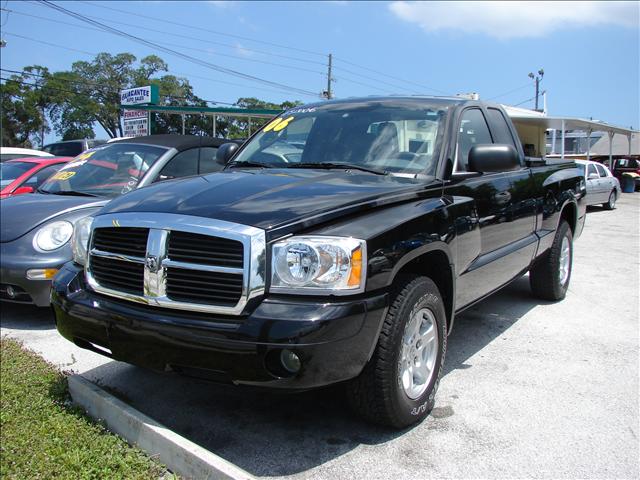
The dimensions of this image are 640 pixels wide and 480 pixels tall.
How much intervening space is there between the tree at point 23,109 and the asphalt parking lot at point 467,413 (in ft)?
179

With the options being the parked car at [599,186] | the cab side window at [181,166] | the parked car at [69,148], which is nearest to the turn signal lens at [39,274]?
the cab side window at [181,166]

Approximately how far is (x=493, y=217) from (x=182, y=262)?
2336mm

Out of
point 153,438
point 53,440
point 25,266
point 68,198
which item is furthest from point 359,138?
point 68,198

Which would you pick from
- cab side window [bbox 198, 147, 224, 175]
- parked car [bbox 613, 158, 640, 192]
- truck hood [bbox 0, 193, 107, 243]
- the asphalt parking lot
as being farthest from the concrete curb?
parked car [bbox 613, 158, 640, 192]

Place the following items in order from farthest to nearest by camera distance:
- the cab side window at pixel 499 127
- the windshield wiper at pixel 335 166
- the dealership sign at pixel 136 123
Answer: the dealership sign at pixel 136 123
the cab side window at pixel 499 127
the windshield wiper at pixel 335 166

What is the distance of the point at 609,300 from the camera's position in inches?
239

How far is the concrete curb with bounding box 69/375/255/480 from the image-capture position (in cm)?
242

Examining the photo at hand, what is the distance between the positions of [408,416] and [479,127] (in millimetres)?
2412

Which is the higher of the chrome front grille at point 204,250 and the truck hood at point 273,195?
the truck hood at point 273,195

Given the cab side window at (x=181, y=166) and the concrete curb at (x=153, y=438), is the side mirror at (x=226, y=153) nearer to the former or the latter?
the cab side window at (x=181, y=166)

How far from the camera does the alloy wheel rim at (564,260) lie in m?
5.82

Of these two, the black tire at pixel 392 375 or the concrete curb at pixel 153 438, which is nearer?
the concrete curb at pixel 153 438

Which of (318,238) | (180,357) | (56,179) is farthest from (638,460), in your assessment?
(56,179)

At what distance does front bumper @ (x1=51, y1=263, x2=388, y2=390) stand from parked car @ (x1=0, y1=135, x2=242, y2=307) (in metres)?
2.17
